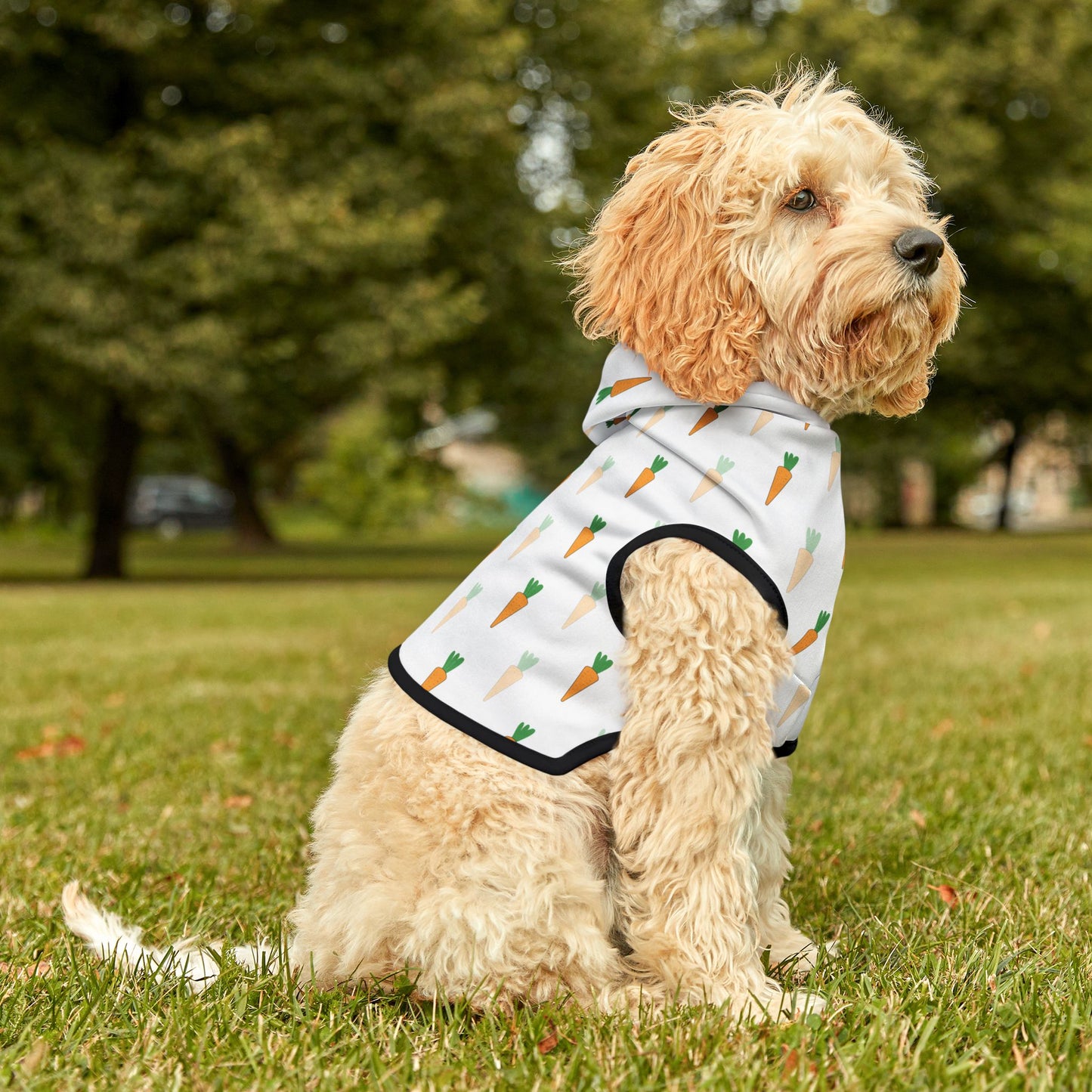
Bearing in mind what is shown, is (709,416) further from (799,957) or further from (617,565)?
(799,957)

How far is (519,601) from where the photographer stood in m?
2.84

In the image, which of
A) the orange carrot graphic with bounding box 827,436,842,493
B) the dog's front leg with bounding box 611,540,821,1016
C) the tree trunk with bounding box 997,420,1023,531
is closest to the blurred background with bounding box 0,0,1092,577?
the tree trunk with bounding box 997,420,1023,531

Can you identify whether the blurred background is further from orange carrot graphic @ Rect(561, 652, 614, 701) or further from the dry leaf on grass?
orange carrot graphic @ Rect(561, 652, 614, 701)

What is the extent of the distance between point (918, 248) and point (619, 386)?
0.80 meters

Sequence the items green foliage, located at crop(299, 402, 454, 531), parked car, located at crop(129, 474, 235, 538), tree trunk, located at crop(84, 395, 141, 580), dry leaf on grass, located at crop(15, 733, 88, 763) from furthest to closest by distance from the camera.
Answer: parked car, located at crop(129, 474, 235, 538)
green foliage, located at crop(299, 402, 454, 531)
tree trunk, located at crop(84, 395, 141, 580)
dry leaf on grass, located at crop(15, 733, 88, 763)

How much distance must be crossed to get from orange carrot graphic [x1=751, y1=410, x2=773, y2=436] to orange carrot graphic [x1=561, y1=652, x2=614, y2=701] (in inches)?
26.4

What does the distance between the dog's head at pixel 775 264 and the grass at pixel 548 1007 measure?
1507 millimetres

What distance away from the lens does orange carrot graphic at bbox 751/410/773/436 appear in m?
2.87

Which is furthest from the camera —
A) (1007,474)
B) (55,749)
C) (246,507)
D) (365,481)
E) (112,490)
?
(365,481)

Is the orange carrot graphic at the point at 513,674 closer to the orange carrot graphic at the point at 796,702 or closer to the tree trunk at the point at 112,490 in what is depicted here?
the orange carrot graphic at the point at 796,702

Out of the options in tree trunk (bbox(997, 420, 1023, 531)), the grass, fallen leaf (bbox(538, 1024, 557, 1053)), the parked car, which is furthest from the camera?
the parked car

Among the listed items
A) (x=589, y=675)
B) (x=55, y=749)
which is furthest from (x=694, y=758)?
(x=55, y=749)

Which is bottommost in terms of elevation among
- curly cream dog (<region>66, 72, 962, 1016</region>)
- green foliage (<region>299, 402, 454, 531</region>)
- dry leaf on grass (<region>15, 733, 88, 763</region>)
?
green foliage (<region>299, 402, 454, 531</region>)

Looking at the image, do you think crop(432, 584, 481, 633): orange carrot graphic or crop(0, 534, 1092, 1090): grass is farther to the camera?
crop(432, 584, 481, 633): orange carrot graphic
